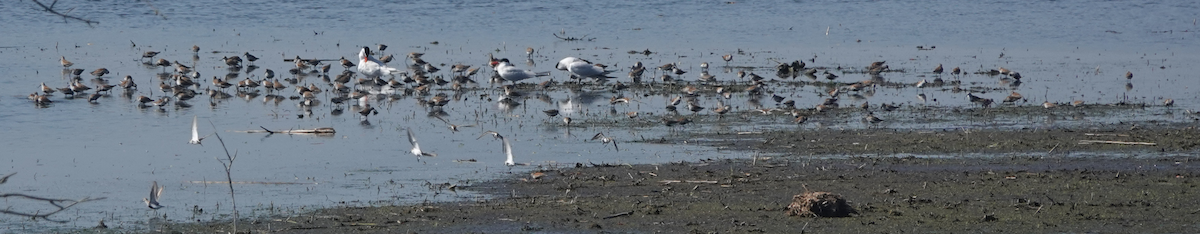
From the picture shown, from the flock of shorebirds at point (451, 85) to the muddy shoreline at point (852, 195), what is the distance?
8.63 ft

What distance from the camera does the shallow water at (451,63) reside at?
34.7 feet

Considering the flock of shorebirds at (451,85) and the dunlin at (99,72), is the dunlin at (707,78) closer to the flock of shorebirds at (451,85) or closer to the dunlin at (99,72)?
the flock of shorebirds at (451,85)

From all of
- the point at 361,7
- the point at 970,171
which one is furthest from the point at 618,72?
the point at 361,7

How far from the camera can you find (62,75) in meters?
19.3

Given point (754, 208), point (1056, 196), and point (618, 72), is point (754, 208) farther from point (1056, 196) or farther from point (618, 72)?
point (618, 72)

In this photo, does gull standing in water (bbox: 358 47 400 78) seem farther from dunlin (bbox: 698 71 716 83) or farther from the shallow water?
dunlin (bbox: 698 71 716 83)

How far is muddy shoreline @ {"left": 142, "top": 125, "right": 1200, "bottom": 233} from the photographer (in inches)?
324

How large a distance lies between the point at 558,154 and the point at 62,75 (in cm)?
1054

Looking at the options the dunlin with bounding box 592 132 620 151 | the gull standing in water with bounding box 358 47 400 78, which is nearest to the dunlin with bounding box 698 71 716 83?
the gull standing in water with bounding box 358 47 400 78

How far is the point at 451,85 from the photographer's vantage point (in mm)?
17906

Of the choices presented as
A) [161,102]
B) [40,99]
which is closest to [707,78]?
[161,102]

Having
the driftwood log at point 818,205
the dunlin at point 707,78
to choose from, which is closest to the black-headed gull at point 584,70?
the dunlin at point 707,78

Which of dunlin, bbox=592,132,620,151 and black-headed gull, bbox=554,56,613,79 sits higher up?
dunlin, bbox=592,132,620,151

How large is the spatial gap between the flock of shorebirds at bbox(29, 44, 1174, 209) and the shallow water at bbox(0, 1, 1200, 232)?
0.70 feet
